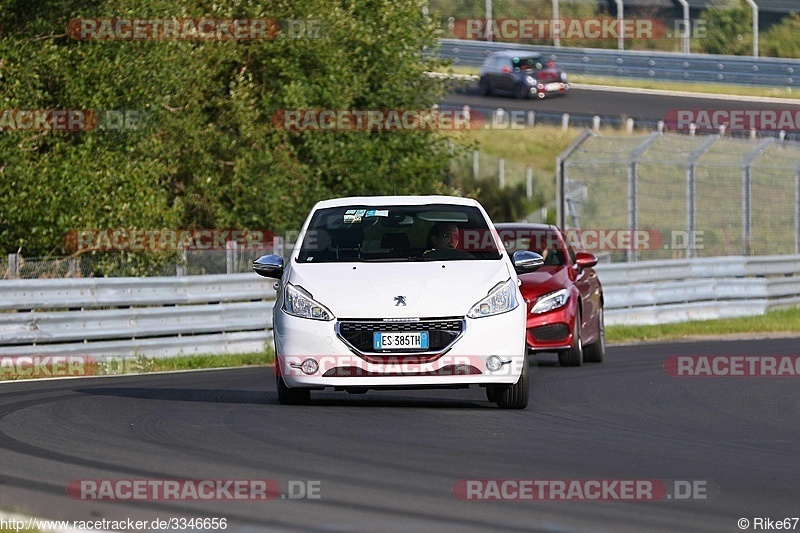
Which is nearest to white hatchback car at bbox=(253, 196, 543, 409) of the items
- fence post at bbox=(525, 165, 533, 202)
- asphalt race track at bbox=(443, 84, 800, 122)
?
fence post at bbox=(525, 165, 533, 202)

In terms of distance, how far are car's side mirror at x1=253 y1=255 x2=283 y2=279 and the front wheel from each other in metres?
1.95

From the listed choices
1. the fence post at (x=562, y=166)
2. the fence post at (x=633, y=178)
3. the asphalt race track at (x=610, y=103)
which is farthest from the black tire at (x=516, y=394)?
the asphalt race track at (x=610, y=103)

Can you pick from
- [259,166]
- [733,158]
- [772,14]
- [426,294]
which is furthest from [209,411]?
[772,14]

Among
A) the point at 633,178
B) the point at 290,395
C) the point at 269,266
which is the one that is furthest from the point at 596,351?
the point at 633,178

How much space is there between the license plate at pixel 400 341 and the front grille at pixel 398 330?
21mm

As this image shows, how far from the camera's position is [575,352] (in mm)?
17406

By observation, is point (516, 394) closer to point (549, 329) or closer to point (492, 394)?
point (492, 394)

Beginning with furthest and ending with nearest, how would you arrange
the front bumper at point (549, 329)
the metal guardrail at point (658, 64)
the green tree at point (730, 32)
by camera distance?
the green tree at point (730, 32), the metal guardrail at point (658, 64), the front bumper at point (549, 329)

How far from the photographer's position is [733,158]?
4084 cm

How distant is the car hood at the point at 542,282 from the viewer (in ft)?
56.0

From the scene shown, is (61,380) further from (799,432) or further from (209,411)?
(799,432)

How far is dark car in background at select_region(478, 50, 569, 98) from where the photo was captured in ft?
159

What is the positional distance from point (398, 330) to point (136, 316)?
292 inches

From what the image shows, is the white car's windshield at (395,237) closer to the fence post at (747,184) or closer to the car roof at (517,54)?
the fence post at (747,184)
